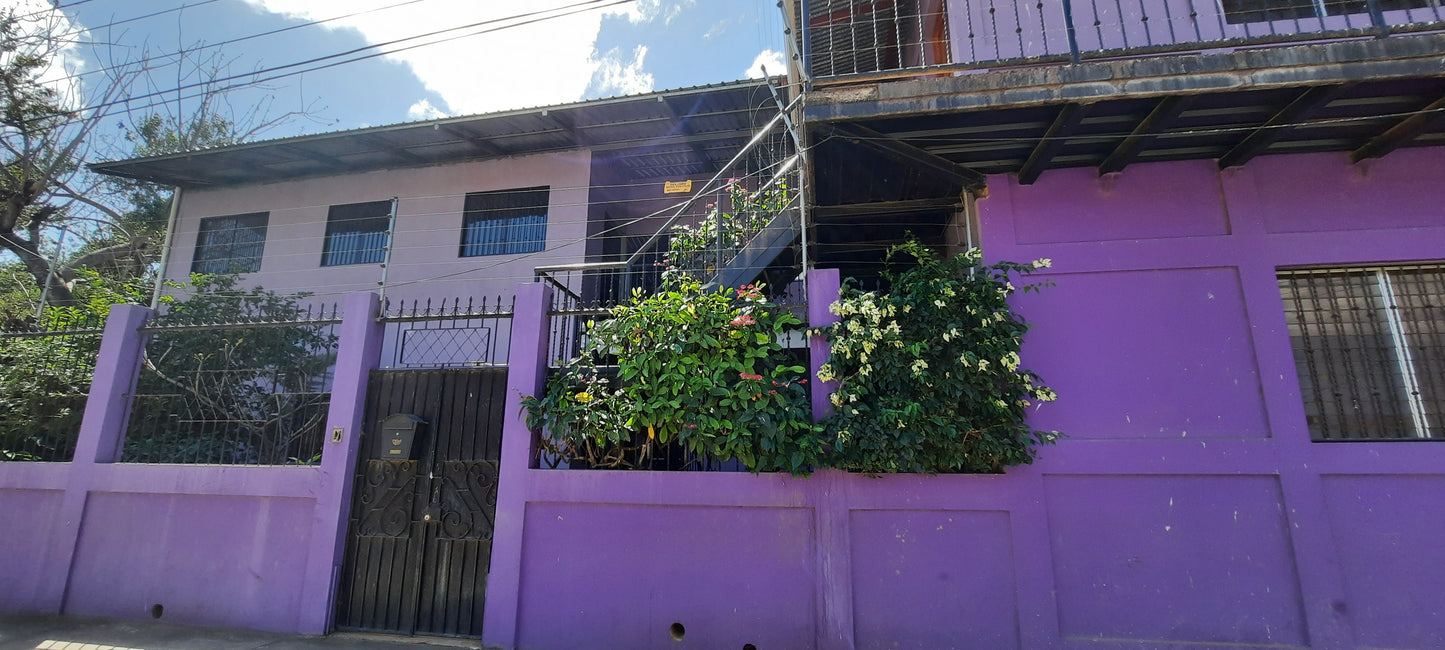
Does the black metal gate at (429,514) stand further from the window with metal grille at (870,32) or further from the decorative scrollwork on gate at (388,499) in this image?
the window with metal grille at (870,32)

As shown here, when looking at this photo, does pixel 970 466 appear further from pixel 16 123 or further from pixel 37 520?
pixel 16 123

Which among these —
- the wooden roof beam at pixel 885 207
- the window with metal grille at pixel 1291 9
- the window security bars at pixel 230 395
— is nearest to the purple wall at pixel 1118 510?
the wooden roof beam at pixel 885 207

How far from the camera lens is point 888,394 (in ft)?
14.0

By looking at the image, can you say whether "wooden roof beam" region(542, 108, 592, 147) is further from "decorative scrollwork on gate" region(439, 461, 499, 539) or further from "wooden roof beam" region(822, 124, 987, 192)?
"decorative scrollwork on gate" region(439, 461, 499, 539)

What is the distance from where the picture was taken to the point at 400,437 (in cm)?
485

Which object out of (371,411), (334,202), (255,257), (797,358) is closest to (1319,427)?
(797,358)

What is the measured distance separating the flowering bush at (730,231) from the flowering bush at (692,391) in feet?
5.76

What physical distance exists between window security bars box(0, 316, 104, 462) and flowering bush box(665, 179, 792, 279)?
5773 mm

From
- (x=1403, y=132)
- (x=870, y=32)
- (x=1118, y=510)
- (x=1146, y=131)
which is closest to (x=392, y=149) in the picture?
(x=870, y=32)

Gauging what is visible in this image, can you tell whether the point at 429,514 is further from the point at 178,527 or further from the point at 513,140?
the point at 513,140

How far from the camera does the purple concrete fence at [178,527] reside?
4.83 m

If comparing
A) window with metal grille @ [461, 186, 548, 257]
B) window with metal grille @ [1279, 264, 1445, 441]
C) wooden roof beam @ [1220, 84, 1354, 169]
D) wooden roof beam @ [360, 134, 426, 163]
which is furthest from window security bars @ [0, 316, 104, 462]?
window with metal grille @ [1279, 264, 1445, 441]

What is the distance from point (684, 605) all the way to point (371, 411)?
10.1ft

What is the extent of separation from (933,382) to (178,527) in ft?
20.2
